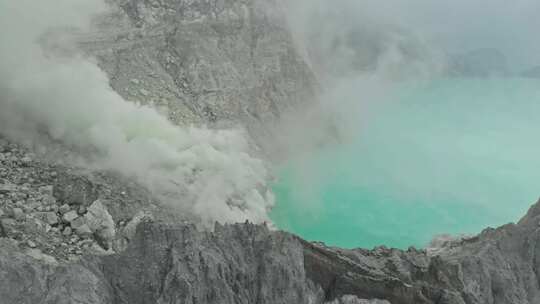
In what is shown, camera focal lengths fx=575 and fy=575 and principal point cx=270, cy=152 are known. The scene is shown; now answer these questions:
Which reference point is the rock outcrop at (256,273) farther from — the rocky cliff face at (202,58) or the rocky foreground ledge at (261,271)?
the rocky cliff face at (202,58)

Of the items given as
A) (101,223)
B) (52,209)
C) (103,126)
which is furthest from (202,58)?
(101,223)

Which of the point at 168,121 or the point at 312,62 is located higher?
the point at 312,62

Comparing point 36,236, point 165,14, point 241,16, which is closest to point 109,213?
point 36,236

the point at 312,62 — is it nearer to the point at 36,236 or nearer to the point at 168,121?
the point at 168,121

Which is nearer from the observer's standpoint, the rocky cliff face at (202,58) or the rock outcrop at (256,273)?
the rock outcrop at (256,273)

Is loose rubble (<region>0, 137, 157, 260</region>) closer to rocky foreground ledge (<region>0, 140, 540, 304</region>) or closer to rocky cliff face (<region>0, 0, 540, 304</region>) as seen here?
rocky cliff face (<region>0, 0, 540, 304</region>)

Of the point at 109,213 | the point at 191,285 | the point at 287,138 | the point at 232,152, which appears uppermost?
the point at 287,138

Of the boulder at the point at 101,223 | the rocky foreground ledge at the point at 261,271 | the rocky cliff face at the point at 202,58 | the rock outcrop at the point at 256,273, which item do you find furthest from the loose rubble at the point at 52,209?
the rocky cliff face at the point at 202,58

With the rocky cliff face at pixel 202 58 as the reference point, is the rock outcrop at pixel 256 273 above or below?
below
